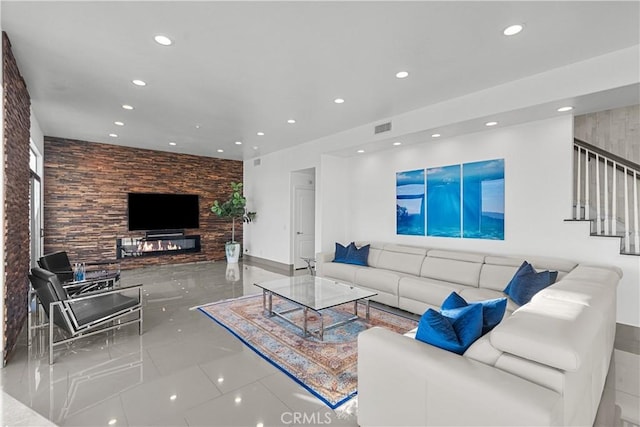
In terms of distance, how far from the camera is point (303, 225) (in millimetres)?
7887

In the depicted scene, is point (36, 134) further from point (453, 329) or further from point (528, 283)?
point (528, 283)

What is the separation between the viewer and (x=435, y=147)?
5.27 meters

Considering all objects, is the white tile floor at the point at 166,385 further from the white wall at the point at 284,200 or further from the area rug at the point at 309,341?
the white wall at the point at 284,200

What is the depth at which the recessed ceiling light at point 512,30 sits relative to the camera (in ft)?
8.65

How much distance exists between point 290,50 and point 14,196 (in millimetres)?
3309

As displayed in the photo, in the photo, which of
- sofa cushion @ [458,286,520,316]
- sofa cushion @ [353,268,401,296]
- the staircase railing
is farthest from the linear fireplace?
the staircase railing

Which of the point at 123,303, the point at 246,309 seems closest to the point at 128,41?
the point at 123,303

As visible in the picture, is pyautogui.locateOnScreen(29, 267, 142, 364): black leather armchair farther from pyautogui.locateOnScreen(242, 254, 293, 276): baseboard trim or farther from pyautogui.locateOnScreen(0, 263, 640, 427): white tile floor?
pyautogui.locateOnScreen(242, 254, 293, 276): baseboard trim

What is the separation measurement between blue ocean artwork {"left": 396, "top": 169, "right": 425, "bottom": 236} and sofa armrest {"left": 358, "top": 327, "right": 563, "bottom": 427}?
385cm

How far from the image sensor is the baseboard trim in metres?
7.48

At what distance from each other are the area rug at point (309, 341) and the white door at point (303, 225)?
9.54 feet

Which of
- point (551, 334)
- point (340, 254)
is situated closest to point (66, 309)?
point (551, 334)

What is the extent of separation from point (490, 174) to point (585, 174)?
112 cm

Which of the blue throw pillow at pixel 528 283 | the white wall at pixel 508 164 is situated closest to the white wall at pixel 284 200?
the white wall at pixel 508 164
